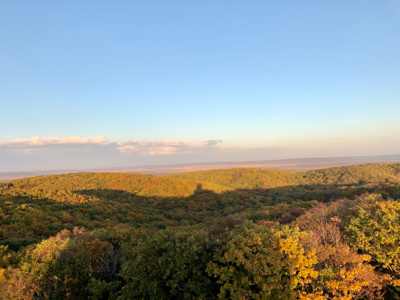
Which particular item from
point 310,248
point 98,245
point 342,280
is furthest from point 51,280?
point 342,280

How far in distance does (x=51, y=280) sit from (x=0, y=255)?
228 inches

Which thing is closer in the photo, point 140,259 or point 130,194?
point 140,259

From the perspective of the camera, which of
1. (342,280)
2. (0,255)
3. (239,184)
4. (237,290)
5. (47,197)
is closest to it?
(237,290)

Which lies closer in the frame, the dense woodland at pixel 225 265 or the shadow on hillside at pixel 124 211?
the dense woodland at pixel 225 265

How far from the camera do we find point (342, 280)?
→ 1280 cm

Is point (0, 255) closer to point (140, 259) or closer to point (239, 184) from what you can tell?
point (140, 259)

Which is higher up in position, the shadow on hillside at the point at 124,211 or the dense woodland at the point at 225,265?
the dense woodland at the point at 225,265

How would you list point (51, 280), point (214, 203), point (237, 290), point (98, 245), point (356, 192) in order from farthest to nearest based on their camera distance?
point (214, 203)
point (356, 192)
point (98, 245)
point (51, 280)
point (237, 290)

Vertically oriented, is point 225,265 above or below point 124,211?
above

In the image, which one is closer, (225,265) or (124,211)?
(225,265)

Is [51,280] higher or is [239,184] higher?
[51,280]

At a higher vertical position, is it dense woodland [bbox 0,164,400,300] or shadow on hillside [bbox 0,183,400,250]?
dense woodland [bbox 0,164,400,300]

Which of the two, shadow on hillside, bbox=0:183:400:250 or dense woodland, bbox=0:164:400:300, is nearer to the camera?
dense woodland, bbox=0:164:400:300

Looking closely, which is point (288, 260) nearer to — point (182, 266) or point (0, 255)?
point (182, 266)
